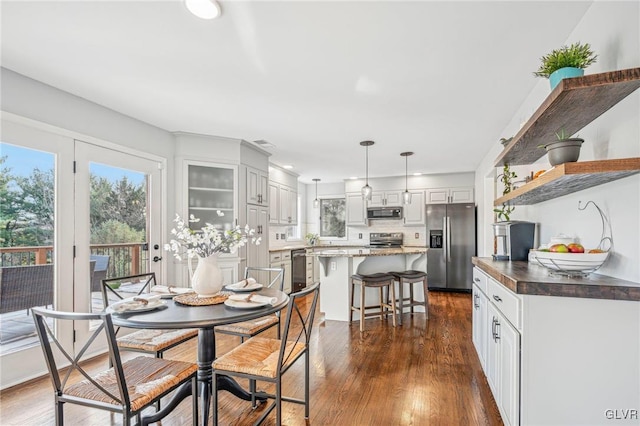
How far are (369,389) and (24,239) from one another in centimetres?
295

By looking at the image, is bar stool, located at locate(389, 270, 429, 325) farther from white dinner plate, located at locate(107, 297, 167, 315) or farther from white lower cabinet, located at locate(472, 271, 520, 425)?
white dinner plate, located at locate(107, 297, 167, 315)

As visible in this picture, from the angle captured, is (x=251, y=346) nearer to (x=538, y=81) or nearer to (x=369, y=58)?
(x=369, y=58)

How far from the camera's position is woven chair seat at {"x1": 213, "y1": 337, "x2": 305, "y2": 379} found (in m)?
1.79

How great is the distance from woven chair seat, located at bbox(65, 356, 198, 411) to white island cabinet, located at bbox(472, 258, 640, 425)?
1.69 m

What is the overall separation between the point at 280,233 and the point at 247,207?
2299 mm

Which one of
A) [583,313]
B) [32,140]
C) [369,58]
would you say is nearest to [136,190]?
[32,140]

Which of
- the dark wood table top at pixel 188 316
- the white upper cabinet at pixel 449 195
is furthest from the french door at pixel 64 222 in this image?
the white upper cabinet at pixel 449 195

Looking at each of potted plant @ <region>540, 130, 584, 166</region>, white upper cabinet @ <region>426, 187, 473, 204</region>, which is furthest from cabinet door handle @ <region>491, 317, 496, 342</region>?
white upper cabinet @ <region>426, 187, 473, 204</region>

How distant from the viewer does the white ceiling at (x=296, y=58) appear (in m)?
1.83

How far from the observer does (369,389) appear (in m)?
2.45

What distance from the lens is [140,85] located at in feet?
8.96

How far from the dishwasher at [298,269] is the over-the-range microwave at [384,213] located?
5.59ft

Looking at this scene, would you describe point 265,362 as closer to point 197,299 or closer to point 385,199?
point 197,299

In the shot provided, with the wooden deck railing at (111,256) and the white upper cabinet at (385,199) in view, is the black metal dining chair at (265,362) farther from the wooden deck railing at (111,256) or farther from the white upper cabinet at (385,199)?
the white upper cabinet at (385,199)
